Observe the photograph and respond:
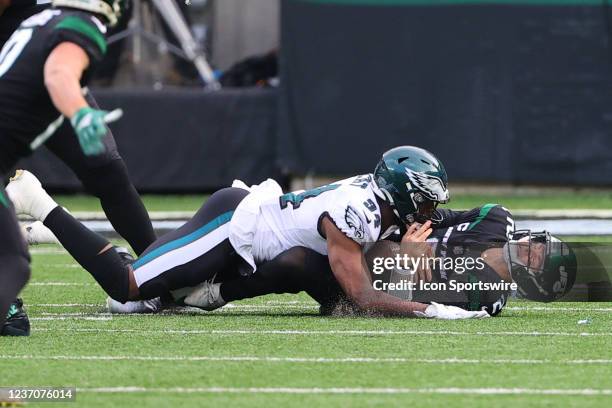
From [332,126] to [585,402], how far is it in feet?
32.0

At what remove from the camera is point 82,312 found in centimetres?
645

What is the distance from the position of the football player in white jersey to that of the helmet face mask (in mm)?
282

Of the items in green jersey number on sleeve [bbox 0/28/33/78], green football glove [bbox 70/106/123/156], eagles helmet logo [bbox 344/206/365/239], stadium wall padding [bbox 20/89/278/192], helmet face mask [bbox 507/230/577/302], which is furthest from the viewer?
stadium wall padding [bbox 20/89/278/192]

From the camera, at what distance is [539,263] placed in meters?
6.27

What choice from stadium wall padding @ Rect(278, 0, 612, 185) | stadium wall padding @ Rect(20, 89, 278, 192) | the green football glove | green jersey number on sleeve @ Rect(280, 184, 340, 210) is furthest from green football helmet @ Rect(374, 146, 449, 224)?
stadium wall padding @ Rect(20, 89, 278, 192)

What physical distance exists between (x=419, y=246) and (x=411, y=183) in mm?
334

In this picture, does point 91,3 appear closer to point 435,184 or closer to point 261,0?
point 435,184

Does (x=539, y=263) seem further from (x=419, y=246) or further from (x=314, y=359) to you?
(x=314, y=359)

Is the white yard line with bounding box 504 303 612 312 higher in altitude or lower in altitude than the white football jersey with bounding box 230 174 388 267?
lower

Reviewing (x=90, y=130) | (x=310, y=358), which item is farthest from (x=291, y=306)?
(x=90, y=130)

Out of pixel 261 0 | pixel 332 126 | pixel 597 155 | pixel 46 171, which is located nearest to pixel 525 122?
pixel 597 155

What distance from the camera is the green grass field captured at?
427 cm

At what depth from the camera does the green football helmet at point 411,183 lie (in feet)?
19.7

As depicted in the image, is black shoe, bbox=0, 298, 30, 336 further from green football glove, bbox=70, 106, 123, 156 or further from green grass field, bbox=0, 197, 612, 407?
green football glove, bbox=70, 106, 123, 156
